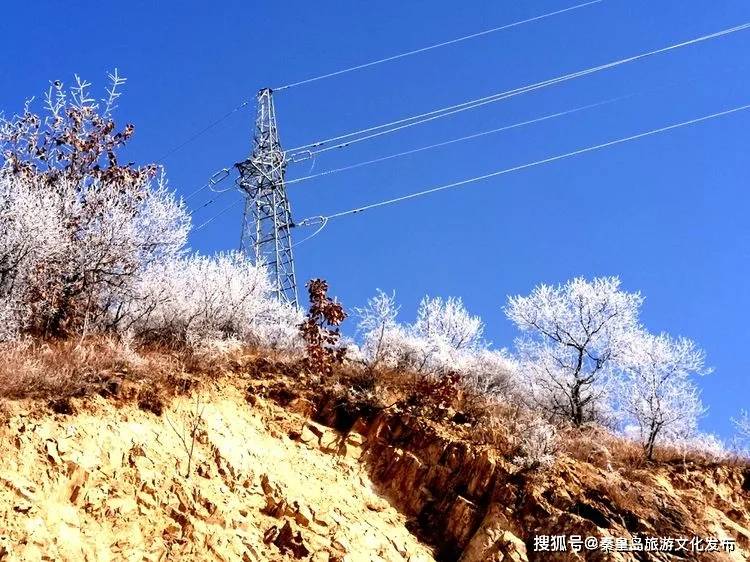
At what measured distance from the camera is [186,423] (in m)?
11.7

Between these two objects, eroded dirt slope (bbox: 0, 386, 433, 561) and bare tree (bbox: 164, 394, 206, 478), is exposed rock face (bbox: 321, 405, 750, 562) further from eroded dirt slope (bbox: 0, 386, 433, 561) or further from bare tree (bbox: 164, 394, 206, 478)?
bare tree (bbox: 164, 394, 206, 478)

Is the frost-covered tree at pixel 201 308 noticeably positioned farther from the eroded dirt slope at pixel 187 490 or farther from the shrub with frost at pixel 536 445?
the shrub with frost at pixel 536 445

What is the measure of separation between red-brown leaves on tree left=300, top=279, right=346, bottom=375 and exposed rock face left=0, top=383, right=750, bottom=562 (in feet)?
4.56

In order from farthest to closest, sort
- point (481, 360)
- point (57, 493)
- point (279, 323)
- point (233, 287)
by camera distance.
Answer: point (481, 360) → point (279, 323) → point (233, 287) → point (57, 493)

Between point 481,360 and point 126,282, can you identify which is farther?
point 481,360

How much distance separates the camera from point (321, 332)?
15.8 meters

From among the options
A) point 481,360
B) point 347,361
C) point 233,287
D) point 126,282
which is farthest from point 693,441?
point 126,282

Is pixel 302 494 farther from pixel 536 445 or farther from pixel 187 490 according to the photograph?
pixel 536 445

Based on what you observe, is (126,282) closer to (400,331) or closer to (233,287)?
(233,287)

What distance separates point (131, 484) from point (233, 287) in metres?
8.74

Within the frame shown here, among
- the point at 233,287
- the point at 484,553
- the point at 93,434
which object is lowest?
the point at 93,434

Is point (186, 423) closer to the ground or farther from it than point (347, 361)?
closer to the ground

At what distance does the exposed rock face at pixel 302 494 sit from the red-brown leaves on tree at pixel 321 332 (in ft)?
4.56

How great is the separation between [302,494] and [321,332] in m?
4.79
